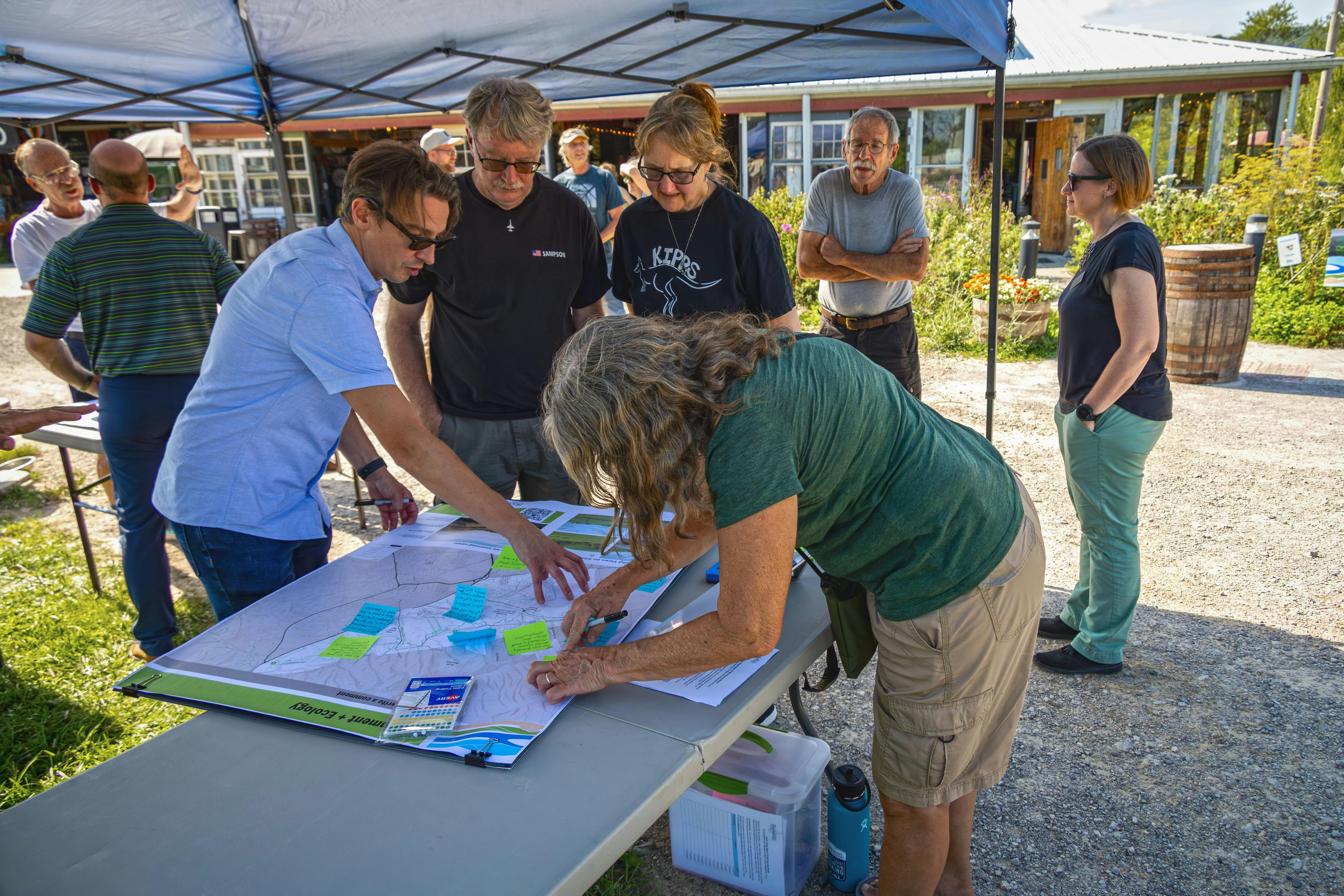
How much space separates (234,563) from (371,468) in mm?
421

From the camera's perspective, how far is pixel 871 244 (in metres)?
3.65

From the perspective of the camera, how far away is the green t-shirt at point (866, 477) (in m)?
1.18

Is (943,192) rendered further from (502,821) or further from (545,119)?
(502,821)

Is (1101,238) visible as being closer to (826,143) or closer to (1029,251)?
(1029,251)

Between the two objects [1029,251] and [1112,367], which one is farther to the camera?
[1029,251]

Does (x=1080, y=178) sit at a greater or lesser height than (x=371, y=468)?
greater

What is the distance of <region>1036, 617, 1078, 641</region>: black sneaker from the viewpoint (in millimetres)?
3027

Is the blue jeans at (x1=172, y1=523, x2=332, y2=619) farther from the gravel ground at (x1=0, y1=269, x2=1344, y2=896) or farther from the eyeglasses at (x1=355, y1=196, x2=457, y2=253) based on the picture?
the gravel ground at (x1=0, y1=269, x2=1344, y2=896)

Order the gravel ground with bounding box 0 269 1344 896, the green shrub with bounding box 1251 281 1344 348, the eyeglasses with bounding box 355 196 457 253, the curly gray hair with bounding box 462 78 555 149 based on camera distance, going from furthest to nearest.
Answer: the green shrub with bounding box 1251 281 1344 348, the curly gray hair with bounding box 462 78 555 149, the gravel ground with bounding box 0 269 1344 896, the eyeglasses with bounding box 355 196 457 253

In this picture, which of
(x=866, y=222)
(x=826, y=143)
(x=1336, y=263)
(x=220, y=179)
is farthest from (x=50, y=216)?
(x=220, y=179)

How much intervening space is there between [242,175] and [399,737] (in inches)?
709

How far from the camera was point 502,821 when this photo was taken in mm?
1080

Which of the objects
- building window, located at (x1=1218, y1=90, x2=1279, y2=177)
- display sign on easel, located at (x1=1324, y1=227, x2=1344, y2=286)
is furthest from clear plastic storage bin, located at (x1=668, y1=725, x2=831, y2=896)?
building window, located at (x1=1218, y1=90, x2=1279, y2=177)

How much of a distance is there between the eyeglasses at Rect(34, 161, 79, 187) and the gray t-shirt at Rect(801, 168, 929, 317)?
3.86 meters
